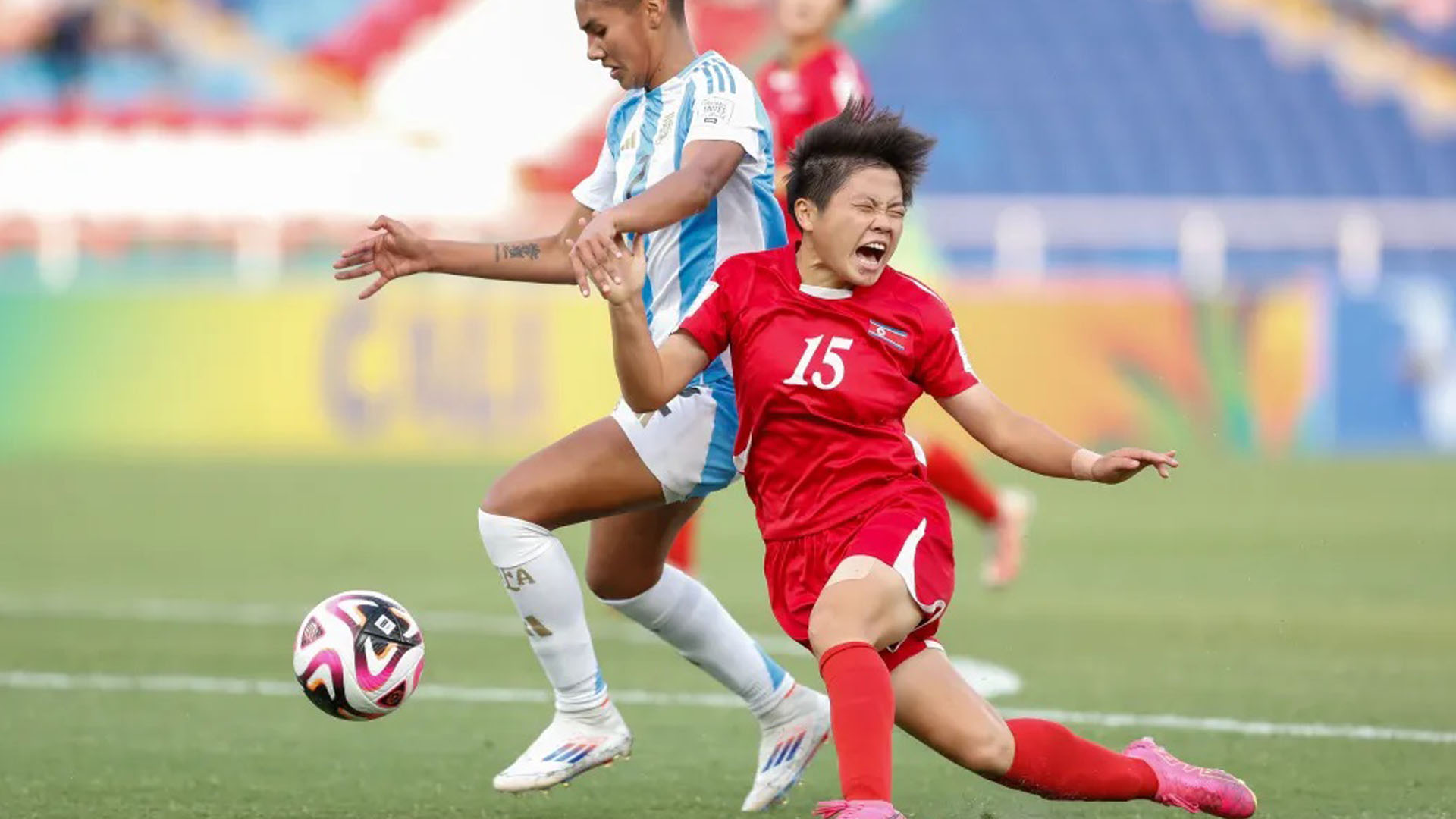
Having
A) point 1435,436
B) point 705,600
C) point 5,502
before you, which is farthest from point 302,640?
point 1435,436

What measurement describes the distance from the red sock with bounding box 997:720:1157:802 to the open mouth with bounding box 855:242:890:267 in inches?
38.5

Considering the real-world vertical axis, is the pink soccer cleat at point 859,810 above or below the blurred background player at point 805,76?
below

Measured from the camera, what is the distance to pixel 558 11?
25.1 metres

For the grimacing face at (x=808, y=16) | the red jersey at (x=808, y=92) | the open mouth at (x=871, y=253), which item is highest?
the grimacing face at (x=808, y=16)

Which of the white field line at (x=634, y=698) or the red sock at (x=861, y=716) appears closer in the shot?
the red sock at (x=861, y=716)

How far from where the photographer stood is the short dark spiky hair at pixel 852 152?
4340mm

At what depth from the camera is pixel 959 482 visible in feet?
28.6

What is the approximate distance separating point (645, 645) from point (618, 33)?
340 centimetres

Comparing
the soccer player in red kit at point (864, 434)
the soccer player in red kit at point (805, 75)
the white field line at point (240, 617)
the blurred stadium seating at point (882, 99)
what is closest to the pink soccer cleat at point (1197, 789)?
the soccer player in red kit at point (864, 434)

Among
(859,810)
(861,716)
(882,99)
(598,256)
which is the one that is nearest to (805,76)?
(598,256)

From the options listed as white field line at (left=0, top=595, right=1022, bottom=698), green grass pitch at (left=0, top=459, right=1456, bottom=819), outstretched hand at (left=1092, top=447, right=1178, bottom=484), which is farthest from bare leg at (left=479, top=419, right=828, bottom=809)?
white field line at (left=0, top=595, right=1022, bottom=698)

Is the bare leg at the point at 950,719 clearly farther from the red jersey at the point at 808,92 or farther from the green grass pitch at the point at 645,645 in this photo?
the red jersey at the point at 808,92

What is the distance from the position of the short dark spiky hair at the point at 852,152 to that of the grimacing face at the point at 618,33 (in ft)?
1.98

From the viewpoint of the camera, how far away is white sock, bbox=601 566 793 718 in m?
5.11
